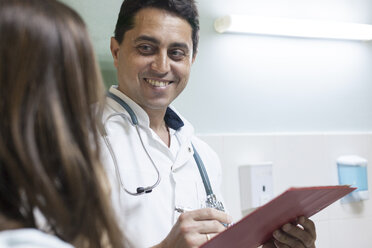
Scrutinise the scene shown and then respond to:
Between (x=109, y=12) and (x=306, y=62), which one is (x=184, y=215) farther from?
(x=306, y=62)

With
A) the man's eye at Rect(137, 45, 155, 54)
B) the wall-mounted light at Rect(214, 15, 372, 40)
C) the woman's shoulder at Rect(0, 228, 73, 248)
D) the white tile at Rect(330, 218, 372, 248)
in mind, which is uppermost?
the wall-mounted light at Rect(214, 15, 372, 40)

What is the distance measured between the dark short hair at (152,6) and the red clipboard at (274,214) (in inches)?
26.5

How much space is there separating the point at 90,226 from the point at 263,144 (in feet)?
4.04

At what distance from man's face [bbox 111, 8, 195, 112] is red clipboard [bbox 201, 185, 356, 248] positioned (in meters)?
0.51

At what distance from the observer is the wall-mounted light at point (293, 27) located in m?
1.67

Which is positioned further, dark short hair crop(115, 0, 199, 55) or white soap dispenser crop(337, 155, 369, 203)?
white soap dispenser crop(337, 155, 369, 203)

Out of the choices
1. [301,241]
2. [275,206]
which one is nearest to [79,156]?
[275,206]

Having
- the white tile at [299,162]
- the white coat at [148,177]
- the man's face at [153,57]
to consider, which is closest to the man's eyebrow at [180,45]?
the man's face at [153,57]

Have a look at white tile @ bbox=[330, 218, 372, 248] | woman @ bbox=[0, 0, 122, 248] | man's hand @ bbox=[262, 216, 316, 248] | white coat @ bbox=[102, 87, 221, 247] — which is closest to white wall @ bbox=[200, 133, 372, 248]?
white tile @ bbox=[330, 218, 372, 248]

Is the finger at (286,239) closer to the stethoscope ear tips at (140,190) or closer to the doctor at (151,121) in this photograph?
the doctor at (151,121)

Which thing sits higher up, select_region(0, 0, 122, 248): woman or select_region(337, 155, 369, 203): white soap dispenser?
select_region(0, 0, 122, 248): woman

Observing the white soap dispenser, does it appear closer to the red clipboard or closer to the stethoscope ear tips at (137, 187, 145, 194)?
the red clipboard

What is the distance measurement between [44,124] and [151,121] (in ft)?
2.78

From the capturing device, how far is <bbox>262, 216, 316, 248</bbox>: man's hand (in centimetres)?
105
